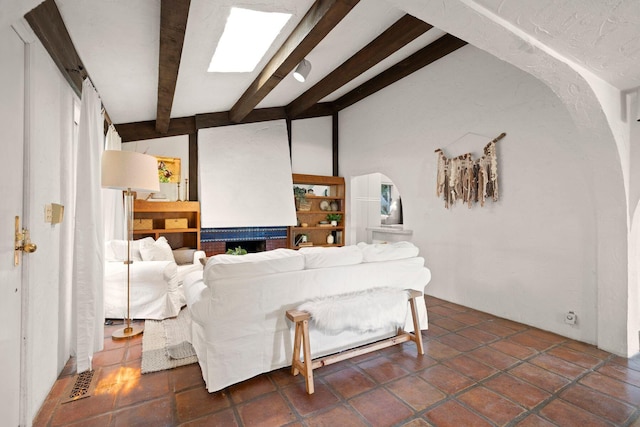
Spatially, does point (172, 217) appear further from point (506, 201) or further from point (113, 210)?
point (506, 201)

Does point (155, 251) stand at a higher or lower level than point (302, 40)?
lower

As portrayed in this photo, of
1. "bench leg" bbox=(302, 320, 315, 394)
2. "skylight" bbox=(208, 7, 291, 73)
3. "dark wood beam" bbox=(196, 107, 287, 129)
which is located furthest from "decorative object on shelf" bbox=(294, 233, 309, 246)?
"bench leg" bbox=(302, 320, 315, 394)

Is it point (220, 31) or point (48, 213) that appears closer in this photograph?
point (48, 213)

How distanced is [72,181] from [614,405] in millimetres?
3992

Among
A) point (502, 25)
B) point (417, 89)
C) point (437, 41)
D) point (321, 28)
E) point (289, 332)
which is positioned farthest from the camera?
point (417, 89)

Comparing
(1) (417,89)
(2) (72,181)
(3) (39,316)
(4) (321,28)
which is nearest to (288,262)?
(3) (39,316)

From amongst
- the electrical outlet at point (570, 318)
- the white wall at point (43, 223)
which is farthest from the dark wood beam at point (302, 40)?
the electrical outlet at point (570, 318)

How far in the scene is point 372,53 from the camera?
3723mm

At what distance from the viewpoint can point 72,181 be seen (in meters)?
2.38

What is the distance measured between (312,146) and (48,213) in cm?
468

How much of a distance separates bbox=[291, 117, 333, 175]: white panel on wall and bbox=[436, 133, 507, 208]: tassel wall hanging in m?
2.59

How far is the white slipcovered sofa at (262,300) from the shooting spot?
78.1 inches

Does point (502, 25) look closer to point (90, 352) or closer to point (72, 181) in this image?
point (72, 181)

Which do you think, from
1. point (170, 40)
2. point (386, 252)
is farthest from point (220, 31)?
point (386, 252)
